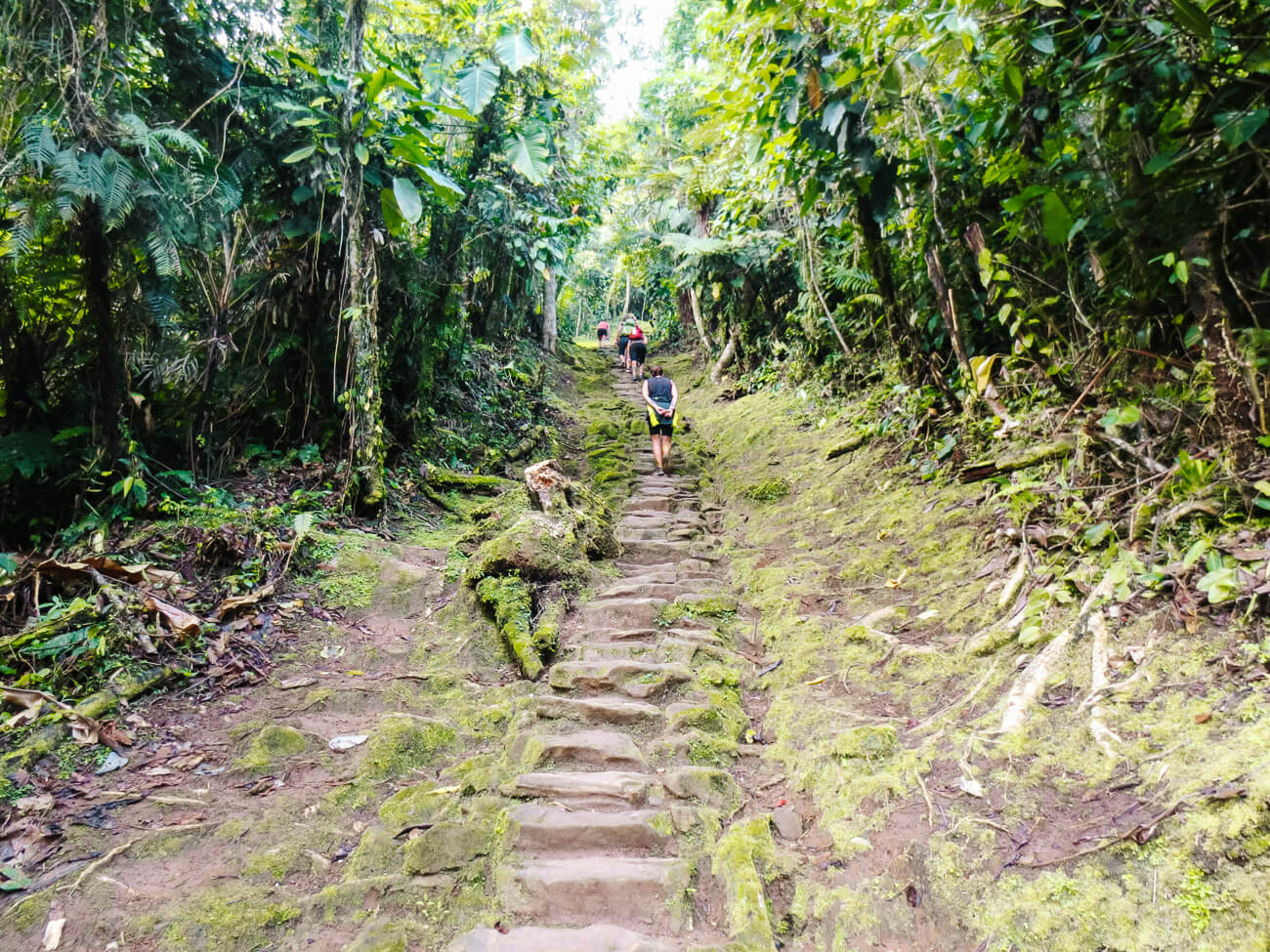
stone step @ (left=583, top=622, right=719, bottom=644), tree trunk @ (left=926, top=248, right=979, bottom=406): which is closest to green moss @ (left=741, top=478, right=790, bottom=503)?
tree trunk @ (left=926, top=248, right=979, bottom=406)

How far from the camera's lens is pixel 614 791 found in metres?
2.97

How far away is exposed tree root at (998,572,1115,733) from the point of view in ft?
8.44

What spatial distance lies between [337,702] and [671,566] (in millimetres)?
2940

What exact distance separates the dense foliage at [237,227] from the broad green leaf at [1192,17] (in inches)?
201

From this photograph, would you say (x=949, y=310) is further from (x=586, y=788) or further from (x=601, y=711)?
(x=586, y=788)

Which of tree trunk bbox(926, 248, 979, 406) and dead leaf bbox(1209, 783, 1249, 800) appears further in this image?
tree trunk bbox(926, 248, 979, 406)

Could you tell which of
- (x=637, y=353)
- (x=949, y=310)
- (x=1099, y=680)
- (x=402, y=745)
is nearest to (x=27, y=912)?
(x=402, y=745)

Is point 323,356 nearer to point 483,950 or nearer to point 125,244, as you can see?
point 125,244

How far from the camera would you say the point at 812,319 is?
8891mm

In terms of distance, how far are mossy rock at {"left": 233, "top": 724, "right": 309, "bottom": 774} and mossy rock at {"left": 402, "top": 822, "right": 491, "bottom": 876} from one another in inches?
39.3

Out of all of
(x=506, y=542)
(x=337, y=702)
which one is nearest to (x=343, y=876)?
(x=337, y=702)

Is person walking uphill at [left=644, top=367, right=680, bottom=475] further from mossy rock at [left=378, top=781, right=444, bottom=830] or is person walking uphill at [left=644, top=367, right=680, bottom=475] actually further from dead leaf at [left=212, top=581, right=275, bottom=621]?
mossy rock at [left=378, top=781, right=444, bottom=830]

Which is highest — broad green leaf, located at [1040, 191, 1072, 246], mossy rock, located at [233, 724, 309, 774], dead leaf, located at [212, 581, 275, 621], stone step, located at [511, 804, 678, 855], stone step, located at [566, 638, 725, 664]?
broad green leaf, located at [1040, 191, 1072, 246]

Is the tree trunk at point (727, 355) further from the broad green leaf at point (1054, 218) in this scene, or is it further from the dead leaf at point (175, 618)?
the dead leaf at point (175, 618)
